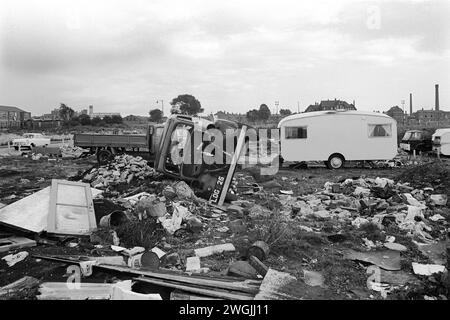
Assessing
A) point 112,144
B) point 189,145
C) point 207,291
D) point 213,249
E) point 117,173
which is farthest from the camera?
point 112,144

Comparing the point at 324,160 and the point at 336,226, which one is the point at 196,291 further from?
the point at 324,160

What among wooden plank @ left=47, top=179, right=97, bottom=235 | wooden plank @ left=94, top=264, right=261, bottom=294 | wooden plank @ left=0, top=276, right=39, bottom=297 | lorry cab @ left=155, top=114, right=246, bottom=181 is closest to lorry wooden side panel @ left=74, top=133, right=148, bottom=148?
lorry cab @ left=155, top=114, right=246, bottom=181

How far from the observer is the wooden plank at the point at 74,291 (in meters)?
3.62

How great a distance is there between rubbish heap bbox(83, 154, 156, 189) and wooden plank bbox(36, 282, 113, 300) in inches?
249

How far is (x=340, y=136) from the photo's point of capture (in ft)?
50.0

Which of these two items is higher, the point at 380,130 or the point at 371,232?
the point at 380,130

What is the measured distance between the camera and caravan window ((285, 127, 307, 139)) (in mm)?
15347

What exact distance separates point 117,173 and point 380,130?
34.9 ft

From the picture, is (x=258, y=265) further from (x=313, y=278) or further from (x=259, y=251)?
(x=313, y=278)

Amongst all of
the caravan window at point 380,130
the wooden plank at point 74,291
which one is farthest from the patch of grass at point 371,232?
the caravan window at point 380,130

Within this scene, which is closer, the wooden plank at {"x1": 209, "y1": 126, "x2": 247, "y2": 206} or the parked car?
the wooden plank at {"x1": 209, "y1": 126, "x2": 247, "y2": 206}

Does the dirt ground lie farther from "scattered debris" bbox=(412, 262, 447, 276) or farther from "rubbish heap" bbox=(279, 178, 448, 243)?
"rubbish heap" bbox=(279, 178, 448, 243)

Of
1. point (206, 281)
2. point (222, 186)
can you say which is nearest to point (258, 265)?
point (206, 281)

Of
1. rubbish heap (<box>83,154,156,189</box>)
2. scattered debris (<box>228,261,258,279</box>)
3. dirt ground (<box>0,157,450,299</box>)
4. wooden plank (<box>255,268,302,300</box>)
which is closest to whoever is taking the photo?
wooden plank (<box>255,268,302,300</box>)
